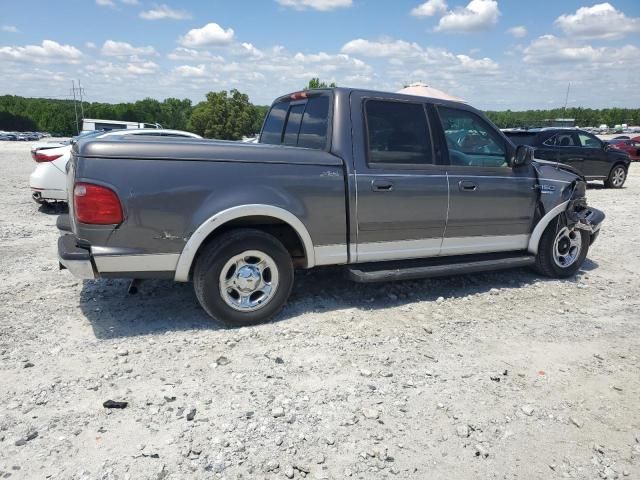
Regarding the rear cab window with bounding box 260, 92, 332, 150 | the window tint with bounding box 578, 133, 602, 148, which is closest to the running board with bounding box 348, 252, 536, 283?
the rear cab window with bounding box 260, 92, 332, 150

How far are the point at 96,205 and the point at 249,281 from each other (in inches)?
51.2

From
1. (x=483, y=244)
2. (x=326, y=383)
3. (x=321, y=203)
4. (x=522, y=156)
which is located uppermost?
(x=522, y=156)

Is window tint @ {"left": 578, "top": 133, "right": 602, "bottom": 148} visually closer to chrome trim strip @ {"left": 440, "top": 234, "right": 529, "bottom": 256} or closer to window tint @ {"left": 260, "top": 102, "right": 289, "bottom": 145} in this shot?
chrome trim strip @ {"left": 440, "top": 234, "right": 529, "bottom": 256}

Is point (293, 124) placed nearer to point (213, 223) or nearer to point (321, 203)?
point (321, 203)

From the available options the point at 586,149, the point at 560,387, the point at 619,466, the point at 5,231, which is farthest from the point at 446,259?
the point at 586,149

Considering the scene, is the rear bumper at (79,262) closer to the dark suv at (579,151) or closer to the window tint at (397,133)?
the window tint at (397,133)

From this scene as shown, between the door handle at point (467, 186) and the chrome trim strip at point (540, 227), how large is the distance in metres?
1.04

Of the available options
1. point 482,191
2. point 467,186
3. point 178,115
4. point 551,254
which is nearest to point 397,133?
point 467,186

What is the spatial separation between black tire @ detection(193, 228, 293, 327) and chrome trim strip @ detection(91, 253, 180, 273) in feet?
0.75

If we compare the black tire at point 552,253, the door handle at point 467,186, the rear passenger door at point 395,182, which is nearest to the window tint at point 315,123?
the rear passenger door at point 395,182

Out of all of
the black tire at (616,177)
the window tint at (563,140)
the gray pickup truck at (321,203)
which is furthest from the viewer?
the black tire at (616,177)

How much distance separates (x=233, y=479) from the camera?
240 cm

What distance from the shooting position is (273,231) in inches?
168

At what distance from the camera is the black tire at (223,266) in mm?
3855
